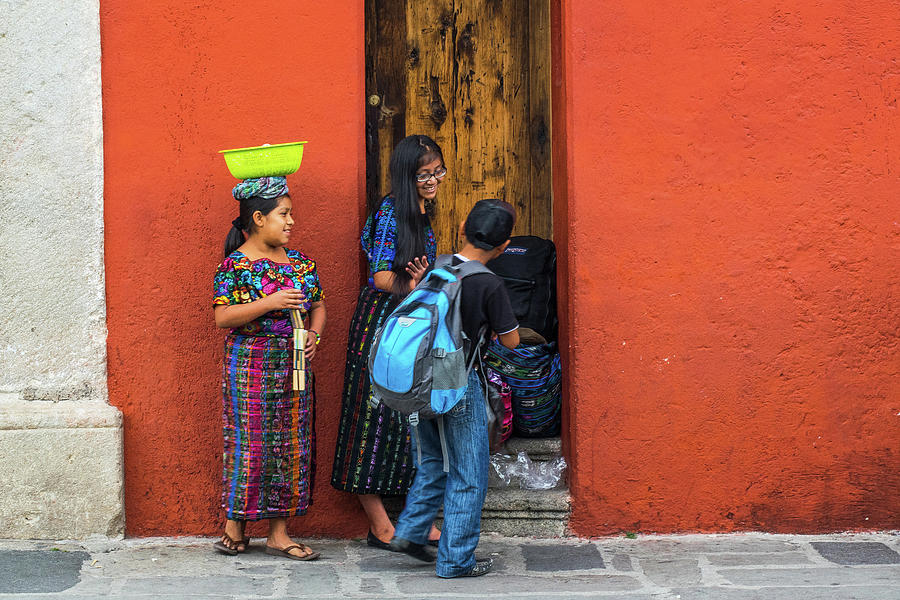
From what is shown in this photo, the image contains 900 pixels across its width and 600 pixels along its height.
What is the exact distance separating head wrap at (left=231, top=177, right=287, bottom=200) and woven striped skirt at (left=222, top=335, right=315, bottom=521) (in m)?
0.59

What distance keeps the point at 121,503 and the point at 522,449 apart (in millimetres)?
1833

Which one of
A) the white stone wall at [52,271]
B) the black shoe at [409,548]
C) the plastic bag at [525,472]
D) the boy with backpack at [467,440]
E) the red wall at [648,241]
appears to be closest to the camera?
the boy with backpack at [467,440]

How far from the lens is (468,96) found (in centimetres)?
546

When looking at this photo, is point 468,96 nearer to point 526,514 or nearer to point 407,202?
point 407,202

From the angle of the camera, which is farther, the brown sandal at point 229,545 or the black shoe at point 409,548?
the brown sandal at point 229,545

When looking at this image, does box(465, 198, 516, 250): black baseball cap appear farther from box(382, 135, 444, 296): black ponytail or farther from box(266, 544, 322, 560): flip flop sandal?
box(266, 544, 322, 560): flip flop sandal

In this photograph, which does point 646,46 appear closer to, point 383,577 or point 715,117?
point 715,117

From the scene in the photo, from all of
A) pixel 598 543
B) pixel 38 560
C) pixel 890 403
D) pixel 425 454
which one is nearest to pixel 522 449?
pixel 598 543

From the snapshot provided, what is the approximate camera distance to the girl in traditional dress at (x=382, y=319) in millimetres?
4531

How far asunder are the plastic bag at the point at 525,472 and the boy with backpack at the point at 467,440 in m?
0.71

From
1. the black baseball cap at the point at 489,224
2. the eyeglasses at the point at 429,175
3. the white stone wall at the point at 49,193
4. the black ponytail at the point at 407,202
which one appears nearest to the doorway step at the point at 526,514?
the black ponytail at the point at 407,202

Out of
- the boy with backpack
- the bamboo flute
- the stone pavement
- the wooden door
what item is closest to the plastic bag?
the stone pavement

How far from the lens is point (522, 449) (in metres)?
5.04

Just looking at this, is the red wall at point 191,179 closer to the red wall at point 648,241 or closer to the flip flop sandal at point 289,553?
the red wall at point 648,241
